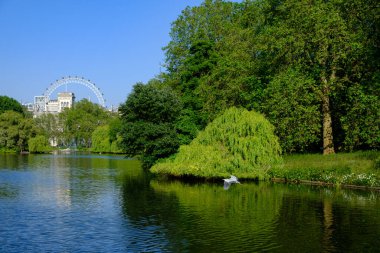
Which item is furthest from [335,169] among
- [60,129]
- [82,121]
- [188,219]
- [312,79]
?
[60,129]

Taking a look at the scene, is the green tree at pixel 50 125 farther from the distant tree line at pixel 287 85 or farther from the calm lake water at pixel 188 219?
the calm lake water at pixel 188 219

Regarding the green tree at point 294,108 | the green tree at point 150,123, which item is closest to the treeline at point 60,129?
the green tree at point 150,123

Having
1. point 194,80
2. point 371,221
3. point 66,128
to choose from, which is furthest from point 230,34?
point 66,128

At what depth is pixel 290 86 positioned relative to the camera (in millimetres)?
39781

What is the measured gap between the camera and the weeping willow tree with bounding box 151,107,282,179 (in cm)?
3997

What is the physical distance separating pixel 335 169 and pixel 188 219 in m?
19.4

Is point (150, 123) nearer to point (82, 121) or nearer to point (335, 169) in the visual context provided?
point (335, 169)

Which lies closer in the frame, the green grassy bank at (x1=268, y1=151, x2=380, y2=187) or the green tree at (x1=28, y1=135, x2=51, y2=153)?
the green grassy bank at (x1=268, y1=151, x2=380, y2=187)

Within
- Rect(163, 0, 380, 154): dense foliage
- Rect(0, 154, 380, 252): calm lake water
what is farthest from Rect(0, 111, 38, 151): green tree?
Rect(0, 154, 380, 252): calm lake water

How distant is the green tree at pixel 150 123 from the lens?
46562mm

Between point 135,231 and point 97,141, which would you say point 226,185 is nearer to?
point 135,231

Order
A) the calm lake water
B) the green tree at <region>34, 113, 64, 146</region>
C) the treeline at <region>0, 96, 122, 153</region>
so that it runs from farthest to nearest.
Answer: the green tree at <region>34, 113, 64, 146</region> → the treeline at <region>0, 96, 122, 153</region> → the calm lake water

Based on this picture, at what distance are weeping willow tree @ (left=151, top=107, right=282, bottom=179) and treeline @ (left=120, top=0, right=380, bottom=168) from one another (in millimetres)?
1706

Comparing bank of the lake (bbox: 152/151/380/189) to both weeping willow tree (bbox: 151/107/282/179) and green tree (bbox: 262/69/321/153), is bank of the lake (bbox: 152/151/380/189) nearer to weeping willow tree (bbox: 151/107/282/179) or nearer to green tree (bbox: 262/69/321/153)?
weeping willow tree (bbox: 151/107/282/179)
